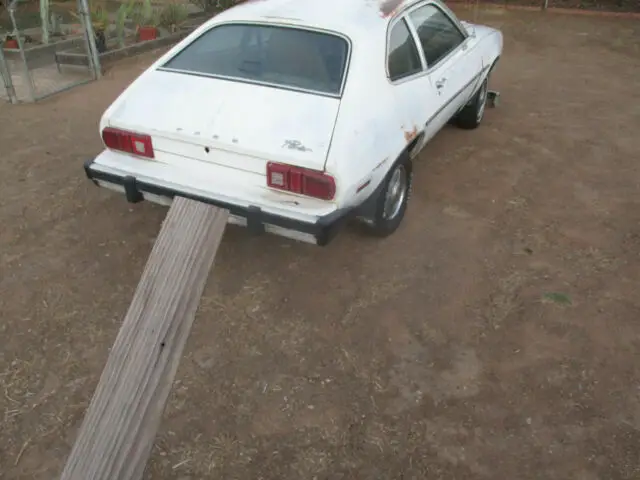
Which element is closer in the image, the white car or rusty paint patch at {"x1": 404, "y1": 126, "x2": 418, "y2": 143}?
the white car

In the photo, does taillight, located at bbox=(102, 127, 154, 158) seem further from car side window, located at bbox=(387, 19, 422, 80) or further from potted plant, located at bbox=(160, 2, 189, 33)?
potted plant, located at bbox=(160, 2, 189, 33)

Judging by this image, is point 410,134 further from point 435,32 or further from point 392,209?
point 435,32

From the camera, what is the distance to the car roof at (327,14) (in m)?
3.48

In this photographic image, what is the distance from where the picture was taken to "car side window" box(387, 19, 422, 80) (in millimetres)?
3574

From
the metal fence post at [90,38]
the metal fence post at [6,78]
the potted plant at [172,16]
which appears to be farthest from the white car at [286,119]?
the potted plant at [172,16]

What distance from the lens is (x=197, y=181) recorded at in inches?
127

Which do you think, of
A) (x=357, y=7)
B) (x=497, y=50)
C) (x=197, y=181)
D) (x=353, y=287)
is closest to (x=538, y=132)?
(x=497, y=50)

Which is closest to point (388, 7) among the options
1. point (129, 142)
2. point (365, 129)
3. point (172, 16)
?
point (365, 129)

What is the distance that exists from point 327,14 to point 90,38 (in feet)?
15.7

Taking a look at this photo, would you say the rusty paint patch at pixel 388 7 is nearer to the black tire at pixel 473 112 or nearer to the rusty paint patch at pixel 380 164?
the rusty paint patch at pixel 380 164

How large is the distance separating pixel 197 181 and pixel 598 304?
255cm

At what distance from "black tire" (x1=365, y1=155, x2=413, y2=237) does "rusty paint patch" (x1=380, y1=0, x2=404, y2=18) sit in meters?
0.99

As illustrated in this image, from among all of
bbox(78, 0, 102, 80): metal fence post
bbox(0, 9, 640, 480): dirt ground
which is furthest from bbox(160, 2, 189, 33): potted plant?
bbox(0, 9, 640, 480): dirt ground

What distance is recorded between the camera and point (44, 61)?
7.72 m
